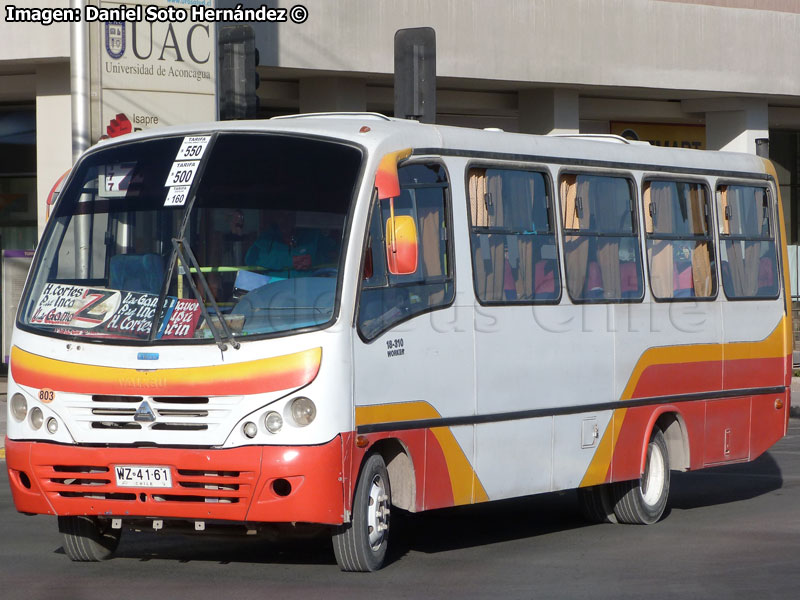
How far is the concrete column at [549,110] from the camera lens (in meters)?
26.5

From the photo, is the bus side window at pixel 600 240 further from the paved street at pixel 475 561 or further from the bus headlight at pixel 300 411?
the bus headlight at pixel 300 411

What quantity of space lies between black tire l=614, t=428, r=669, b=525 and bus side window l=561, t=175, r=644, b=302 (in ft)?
3.88

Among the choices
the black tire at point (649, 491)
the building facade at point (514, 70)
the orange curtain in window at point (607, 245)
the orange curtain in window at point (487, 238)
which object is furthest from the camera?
the building facade at point (514, 70)

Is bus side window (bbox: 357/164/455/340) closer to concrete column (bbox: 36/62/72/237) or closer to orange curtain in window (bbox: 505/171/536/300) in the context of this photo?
orange curtain in window (bbox: 505/171/536/300)

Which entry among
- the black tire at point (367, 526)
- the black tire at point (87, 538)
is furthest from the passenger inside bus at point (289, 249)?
the black tire at point (87, 538)

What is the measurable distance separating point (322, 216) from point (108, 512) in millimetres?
2011

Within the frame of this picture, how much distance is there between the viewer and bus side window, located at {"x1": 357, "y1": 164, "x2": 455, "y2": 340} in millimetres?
8852

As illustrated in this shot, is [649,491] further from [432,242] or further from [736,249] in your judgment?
[432,242]

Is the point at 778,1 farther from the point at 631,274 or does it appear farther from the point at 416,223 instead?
the point at 416,223

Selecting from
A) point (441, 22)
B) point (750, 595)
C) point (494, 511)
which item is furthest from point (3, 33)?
point (750, 595)

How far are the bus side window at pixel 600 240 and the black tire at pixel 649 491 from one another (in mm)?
1182

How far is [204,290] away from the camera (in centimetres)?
866

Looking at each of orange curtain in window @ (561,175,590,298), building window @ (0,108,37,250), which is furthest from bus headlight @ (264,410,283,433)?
building window @ (0,108,37,250)

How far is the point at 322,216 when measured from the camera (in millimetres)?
8812
